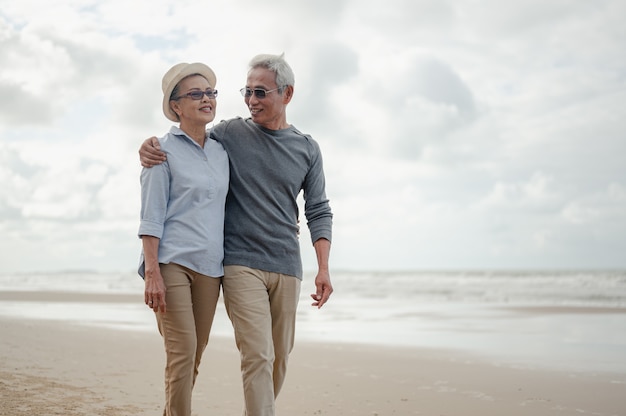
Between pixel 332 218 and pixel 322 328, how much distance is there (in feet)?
25.5

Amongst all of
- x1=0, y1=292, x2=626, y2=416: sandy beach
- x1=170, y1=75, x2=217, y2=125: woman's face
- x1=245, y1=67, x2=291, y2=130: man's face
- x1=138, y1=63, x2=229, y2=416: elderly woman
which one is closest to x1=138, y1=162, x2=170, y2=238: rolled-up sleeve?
x1=138, y1=63, x2=229, y2=416: elderly woman

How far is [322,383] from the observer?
6551 millimetres

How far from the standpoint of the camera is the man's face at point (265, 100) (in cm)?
367

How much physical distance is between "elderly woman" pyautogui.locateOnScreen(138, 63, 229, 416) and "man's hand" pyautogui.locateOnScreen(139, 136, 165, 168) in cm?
3

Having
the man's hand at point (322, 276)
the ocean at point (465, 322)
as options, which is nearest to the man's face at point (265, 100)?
the man's hand at point (322, 276)

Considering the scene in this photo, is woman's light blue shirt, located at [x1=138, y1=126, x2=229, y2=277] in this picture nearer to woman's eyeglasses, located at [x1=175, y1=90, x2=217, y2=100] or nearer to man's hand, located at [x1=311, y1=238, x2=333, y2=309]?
woman's eyeglasses, located at [x1=175, y1=90, x2=217, y2=100]

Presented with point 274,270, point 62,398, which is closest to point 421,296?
point 62,398

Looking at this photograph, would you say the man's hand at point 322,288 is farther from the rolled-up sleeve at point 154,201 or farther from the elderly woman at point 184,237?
the rolled-up sleeve at point 154,201

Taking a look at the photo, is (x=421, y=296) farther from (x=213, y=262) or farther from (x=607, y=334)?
(x=213, y=262)

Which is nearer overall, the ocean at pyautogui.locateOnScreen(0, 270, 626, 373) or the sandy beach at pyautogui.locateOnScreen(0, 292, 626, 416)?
the sandy beach at pyautogui.locateOnScreen(0, 292, 626, 416)

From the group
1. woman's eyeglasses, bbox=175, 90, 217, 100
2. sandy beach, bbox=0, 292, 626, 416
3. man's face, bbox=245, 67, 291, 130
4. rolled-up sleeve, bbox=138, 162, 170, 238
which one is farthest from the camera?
sandy beach, bbox=0, 292, 626, 416

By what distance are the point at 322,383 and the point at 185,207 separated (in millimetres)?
3733

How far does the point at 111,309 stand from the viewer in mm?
16344

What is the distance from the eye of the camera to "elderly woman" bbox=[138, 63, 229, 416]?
10.7ft
